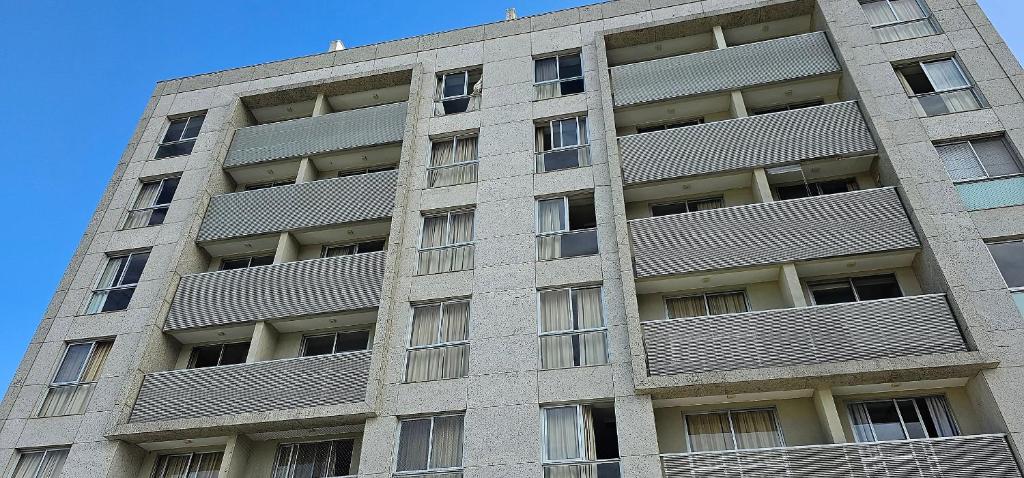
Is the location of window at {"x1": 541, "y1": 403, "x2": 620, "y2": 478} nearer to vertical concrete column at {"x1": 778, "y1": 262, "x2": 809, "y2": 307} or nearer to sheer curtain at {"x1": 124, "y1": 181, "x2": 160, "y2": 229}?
vertical concrete column at {"x1": 778, "y1": 262, "x2": 809, "y2": 307}

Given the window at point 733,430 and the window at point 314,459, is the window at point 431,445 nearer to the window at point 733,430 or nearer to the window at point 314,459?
the window at point 314,459

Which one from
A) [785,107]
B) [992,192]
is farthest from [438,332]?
[992,192]

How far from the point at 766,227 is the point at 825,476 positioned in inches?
247

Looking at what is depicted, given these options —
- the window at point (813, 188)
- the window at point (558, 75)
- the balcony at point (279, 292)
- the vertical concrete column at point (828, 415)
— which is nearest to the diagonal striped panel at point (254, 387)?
the balcony at point (279, 292)

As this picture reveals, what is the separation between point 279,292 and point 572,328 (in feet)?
28.1

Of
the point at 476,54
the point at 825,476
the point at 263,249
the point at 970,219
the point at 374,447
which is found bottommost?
the point at 825,476

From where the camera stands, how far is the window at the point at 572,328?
16.7 metres

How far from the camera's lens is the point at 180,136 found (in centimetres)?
2597

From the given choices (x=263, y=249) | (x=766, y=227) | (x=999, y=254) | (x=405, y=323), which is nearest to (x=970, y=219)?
(x=999, y=254)

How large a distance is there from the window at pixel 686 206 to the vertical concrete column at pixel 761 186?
119 cm

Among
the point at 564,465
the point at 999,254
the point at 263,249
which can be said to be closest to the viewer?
the point at 564,465

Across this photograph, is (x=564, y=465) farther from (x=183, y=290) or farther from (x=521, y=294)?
(x=183, y=290)

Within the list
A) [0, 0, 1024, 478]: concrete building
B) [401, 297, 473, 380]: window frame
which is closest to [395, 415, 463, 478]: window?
[0, 0, 1024, 478]: concrete building

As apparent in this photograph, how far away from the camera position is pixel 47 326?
67.7 feet
